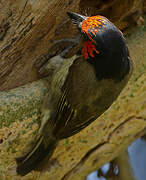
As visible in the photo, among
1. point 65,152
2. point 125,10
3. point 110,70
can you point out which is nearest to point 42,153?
point 65,152

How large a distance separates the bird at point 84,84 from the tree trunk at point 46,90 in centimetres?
8

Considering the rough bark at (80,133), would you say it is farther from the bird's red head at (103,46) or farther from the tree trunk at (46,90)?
the bird's red head at (103,46)

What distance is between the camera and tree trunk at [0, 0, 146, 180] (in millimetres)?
1203

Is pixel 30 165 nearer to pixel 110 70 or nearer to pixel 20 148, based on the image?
pixel 20 148

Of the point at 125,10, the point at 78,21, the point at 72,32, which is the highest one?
the point at 78,21

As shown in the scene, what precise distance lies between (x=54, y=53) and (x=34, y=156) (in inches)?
22.5

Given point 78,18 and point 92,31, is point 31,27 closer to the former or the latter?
point 78,18

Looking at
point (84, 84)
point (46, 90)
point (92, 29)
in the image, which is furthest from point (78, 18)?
point (46, 90)

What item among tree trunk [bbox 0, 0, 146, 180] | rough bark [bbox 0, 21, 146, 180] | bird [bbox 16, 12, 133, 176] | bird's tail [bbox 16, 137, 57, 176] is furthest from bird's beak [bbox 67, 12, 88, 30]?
bird's tail [bbox 16, 137, 57, 176]

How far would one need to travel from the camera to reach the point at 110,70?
1.09 metres

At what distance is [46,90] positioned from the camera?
1317 mm

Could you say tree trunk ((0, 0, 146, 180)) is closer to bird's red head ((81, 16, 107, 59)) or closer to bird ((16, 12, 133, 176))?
bird ((16, 12, 133, 176))

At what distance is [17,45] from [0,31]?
4.2 inches

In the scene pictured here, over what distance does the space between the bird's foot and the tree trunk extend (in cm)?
3
